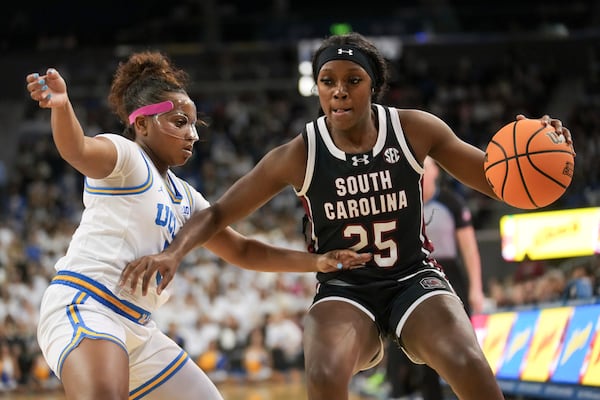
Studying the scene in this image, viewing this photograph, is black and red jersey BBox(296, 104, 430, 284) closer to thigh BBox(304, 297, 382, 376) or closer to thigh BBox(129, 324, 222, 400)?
thigh BBox(304, 297, 382, 376)

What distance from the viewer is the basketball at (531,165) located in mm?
3969

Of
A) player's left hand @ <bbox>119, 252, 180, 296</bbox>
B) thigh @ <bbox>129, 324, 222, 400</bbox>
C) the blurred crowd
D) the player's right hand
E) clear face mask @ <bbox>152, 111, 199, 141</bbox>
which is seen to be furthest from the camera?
the blurred crowd

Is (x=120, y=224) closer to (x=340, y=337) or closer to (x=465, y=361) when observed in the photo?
(x=340, y=337)

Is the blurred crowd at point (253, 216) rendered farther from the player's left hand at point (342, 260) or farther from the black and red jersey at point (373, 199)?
the player's left hand at point (342, 260)

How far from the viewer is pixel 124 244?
406 centimetres

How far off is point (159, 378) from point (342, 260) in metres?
1.04

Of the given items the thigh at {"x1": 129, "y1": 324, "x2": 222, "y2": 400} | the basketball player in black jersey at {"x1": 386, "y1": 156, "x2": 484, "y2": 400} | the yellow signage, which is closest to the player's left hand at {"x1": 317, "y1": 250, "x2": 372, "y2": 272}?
the thigh at {"x1": 129, "y1": 324, "x2": 222, "y2": 400}

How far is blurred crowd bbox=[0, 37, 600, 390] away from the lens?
1429 centimetres

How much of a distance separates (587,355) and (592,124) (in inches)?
595

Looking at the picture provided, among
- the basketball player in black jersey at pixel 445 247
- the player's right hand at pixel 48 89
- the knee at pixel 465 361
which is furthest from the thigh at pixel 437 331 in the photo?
the basketball player in black jersey at pixel 445 247

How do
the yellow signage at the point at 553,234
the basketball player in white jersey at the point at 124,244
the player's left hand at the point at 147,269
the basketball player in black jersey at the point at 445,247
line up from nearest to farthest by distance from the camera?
the basketball player in white jersey at the point at 124,244 < the player's left hand at the point at 147,269 < the basketball player in black jersey at the point at 445,247 < the yellow signage at the point at 553,234

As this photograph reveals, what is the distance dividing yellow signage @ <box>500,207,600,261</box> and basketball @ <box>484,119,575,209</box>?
6896mm

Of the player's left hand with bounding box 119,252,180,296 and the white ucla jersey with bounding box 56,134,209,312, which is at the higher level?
the white ucla jersey with bounding box 56,134,209,312

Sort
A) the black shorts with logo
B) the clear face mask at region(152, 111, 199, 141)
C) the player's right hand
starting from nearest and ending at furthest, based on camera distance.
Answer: the player's right hand < the black shorts with logo < the clear face mask at region(152, 111, 199, 141)
